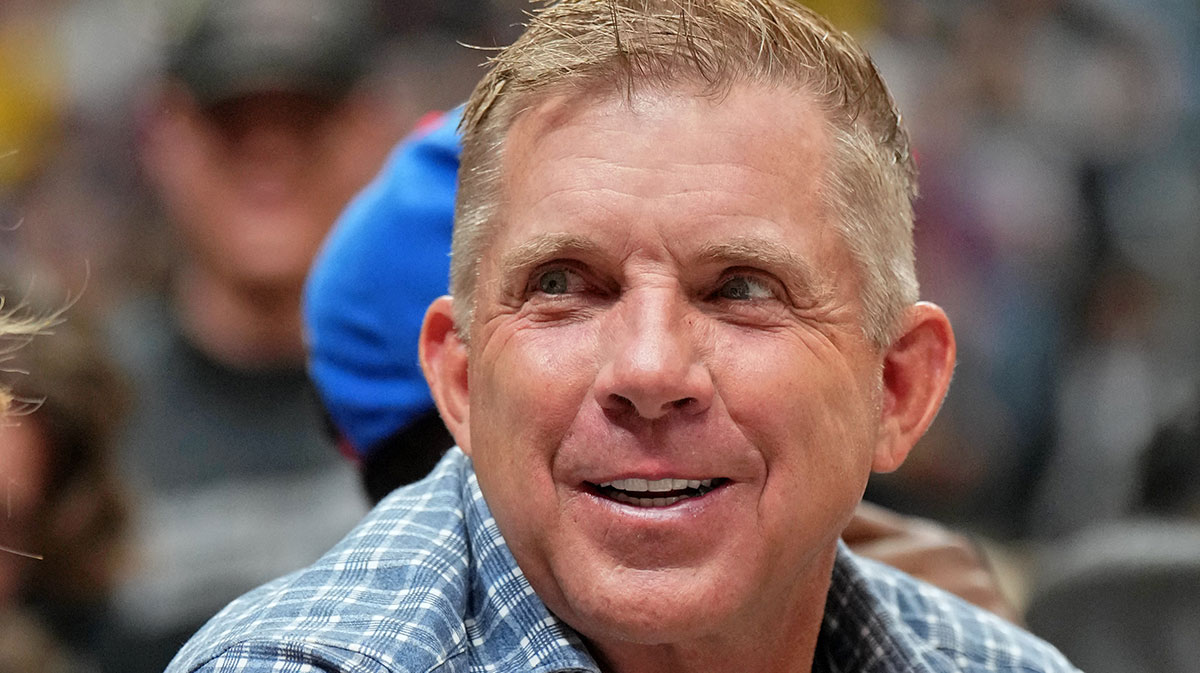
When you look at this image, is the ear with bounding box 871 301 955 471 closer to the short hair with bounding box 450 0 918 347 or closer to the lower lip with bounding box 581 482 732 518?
the short hair with bounding box 450 0 918 347

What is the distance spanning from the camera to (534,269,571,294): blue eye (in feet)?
6.41

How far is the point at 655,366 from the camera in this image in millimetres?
1784

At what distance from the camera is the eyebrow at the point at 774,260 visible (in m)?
1.88

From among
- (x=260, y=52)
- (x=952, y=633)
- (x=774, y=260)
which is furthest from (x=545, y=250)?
(x=260, y=52)

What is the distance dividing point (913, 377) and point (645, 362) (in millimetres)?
555

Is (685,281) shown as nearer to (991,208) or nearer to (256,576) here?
(256,576)

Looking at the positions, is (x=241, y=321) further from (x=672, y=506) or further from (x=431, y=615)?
(x=672, y=506)

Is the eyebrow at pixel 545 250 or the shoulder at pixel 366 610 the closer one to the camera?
the shoulder at pixel 366 610

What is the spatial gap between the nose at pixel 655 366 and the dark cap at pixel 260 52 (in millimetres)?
3100

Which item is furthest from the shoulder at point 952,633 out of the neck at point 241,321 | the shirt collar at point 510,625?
the neck at point 241,321

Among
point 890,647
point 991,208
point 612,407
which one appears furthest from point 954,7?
point 612,407

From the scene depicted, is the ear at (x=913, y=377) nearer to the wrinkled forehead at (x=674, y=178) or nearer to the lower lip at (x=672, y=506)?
the wrinkled forehead at (x=674, y=178)

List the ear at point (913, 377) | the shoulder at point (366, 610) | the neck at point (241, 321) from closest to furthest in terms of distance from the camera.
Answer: the shoulder at point (366, 610) < the ear at point (913, 377) < the neck at point (241, 321)

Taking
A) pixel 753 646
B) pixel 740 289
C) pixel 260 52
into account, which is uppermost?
pixel 740 289
